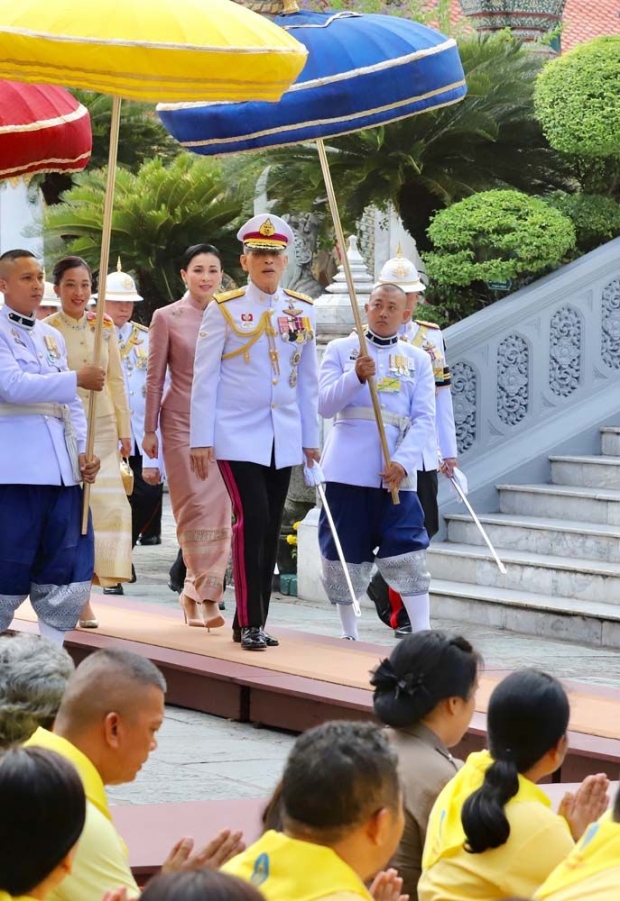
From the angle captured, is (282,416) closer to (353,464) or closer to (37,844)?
(353,464)

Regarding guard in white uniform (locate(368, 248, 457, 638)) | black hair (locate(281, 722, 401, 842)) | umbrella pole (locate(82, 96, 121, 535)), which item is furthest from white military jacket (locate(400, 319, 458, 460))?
black hair (locate(281, 722, 401, 842))

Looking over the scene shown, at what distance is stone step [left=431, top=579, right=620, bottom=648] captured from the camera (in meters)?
10.1

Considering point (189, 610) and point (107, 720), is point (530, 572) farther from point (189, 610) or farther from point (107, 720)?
point (107, 720)

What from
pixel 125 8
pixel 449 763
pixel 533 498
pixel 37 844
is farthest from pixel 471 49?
pixel 37 844

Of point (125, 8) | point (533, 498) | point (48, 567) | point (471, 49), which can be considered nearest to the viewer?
point (125, 8)

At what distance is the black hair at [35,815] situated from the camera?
9.88 ft

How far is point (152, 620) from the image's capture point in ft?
31.6

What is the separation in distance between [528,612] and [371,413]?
1857 millimetres

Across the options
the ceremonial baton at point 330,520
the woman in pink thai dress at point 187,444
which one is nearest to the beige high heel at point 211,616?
the woman in pink thai dress at point 187,444

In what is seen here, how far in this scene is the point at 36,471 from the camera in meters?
7.82

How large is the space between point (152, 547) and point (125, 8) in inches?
324

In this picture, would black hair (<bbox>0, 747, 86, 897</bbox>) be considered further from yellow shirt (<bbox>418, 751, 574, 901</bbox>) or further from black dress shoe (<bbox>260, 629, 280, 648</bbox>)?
black dress shoe (<bbox>260, 629, 280, 648</bbox>)

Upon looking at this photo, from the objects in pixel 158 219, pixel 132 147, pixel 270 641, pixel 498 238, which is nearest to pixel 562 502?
pixel 498 238

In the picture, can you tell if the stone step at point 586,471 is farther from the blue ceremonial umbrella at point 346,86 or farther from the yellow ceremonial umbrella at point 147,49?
the yellow ceremonial umbrella at point 147,49
